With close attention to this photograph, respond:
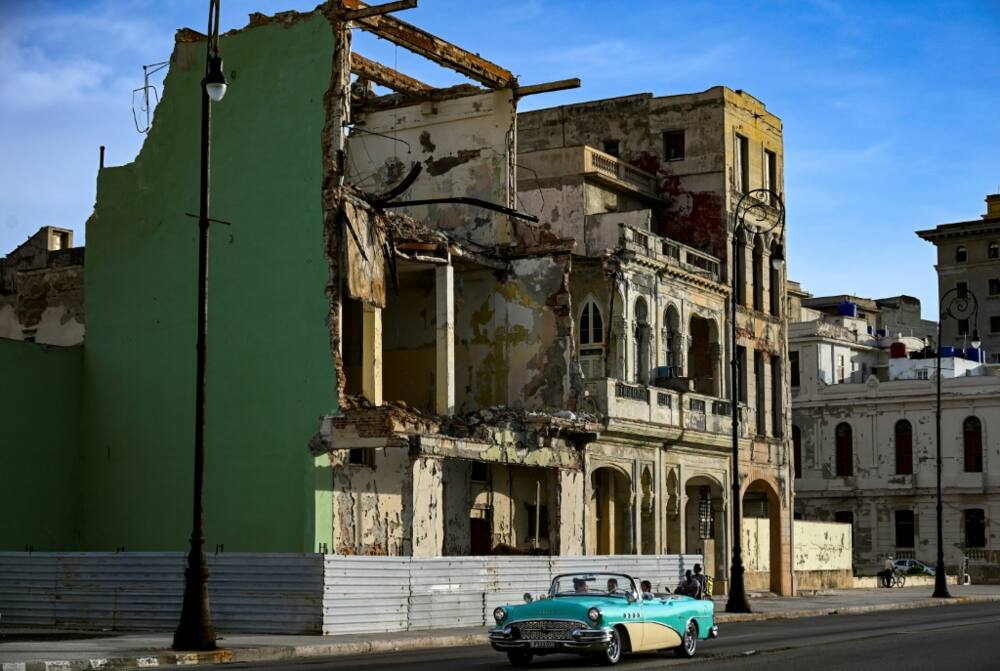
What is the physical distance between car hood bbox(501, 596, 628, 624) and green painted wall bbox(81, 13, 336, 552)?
1242 centimetres

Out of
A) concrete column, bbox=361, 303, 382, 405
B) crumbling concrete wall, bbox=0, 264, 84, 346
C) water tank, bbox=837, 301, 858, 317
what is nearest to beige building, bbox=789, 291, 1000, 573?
water tank, bbox=837, 301, 858, 317

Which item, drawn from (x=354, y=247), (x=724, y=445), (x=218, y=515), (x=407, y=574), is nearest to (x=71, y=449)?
(x=218, y=515)

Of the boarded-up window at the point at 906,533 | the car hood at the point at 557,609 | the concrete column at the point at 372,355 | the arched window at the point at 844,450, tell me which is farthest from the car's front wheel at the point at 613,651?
the arched window at the point at 844,450

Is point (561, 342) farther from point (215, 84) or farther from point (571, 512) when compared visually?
point (215, 84)

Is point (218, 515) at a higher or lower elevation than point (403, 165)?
lower

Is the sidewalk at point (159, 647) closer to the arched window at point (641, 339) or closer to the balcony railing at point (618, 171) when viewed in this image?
the arched window at point (641, 339)

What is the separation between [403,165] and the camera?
4150 centimetres

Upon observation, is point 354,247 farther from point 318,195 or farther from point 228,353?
point 228,353

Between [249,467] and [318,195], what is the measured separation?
19.6 ft

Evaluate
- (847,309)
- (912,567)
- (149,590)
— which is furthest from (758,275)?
(847,309)

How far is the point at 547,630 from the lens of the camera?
20234 mm

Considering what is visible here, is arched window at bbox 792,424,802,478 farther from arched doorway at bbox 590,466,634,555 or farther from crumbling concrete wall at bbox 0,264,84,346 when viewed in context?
crumbling concrete wall at bbox 0,264,84,346

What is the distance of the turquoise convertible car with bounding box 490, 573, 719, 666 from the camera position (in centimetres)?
2017

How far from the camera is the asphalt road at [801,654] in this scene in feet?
66.2
